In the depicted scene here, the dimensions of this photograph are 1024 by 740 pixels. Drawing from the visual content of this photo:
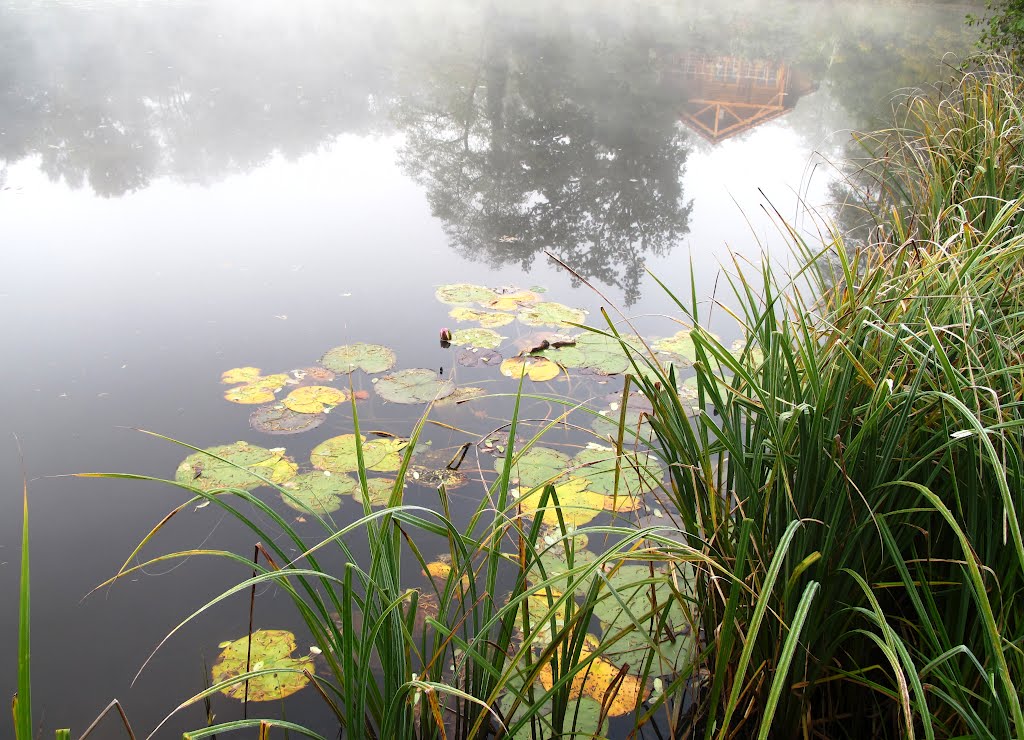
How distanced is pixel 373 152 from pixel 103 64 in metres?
4.66

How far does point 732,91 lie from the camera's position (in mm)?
9016

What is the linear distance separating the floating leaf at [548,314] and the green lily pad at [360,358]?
72 cm

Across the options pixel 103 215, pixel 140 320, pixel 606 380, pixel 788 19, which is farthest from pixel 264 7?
pixel 606 380

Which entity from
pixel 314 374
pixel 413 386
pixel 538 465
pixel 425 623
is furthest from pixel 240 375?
pixel 425 623

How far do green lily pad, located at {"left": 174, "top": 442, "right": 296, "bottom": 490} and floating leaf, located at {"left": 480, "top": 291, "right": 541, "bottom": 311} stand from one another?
4.98ft

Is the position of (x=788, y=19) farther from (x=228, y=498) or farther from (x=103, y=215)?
(x=228, y=498)

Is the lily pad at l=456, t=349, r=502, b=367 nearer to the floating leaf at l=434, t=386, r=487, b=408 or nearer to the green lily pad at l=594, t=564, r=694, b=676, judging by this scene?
the floating leaf at l=434, t=386, r=487, b=408

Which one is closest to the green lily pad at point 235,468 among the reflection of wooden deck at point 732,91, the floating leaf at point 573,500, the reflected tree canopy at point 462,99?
the floating leaf at point 573,500

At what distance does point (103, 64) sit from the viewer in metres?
9.23

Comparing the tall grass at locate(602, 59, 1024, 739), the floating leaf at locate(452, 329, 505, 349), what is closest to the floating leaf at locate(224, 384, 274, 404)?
the floating leaf at locate(452, 329, 505, 349)

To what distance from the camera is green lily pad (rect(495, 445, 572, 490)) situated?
2.59 m

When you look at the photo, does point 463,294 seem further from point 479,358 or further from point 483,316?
point 479,358

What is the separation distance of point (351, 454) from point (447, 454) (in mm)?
324

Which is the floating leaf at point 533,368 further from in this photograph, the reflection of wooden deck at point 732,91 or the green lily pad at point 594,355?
the reflection of wooden deck at point 732,91
